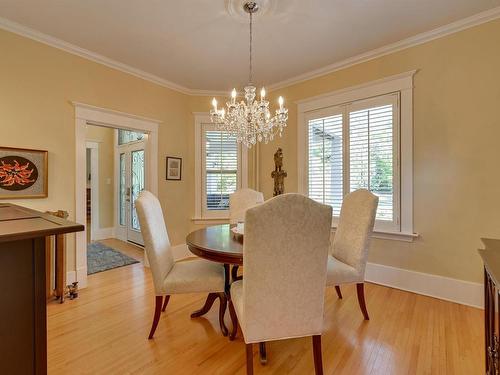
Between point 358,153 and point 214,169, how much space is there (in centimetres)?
214

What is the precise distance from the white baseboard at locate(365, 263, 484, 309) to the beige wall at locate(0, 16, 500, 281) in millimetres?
66

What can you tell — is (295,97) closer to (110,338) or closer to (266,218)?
(266,218)

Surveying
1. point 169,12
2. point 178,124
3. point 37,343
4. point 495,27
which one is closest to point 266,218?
point 37,343

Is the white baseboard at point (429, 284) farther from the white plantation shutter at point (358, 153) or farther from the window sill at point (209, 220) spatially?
the window sill at point (209, 220)

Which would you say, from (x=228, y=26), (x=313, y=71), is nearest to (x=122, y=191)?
(x=228, y=26)

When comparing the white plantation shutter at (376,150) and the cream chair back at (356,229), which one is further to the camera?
the white plantation shutter at (376,150)

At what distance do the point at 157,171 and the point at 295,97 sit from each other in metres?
2.22

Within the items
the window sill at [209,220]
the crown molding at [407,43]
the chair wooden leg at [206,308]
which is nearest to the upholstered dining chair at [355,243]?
the chair wooden leg at [206,308]

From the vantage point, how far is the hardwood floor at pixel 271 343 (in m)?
1.66

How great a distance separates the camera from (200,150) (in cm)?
412

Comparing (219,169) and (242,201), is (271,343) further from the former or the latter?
(219,169)

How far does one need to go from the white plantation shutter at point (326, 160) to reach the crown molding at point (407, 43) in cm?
60

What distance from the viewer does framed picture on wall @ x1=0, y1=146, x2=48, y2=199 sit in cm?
238

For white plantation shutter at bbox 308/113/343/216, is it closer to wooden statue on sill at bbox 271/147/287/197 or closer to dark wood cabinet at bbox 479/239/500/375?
wooden statue on sill at bbox 271/147/287/197
